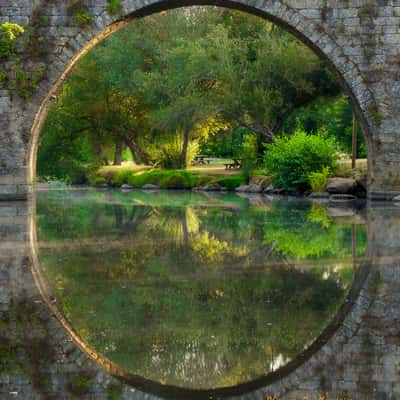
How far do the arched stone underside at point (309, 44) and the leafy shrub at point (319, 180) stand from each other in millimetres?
3949

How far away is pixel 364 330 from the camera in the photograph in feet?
17.4

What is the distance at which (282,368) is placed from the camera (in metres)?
4.41

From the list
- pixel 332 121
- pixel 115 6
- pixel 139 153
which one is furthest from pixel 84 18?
pixel 332 121

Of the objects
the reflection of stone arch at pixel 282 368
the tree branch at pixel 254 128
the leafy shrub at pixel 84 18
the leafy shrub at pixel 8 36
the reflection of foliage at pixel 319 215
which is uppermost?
the leafy shrub at pixel 84 18

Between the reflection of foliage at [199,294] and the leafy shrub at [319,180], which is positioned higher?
the leafy shrub at [319,180]

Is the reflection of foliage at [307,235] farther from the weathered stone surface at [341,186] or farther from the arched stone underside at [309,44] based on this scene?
the weathered stone surface at [341,186]

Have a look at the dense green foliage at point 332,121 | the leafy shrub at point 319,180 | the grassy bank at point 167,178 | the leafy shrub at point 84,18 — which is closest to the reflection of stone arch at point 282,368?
the leafy shrub at point 84,18

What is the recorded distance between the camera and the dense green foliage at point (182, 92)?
2853 cm

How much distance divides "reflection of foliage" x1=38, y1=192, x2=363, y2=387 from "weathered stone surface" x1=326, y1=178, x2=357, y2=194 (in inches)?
350

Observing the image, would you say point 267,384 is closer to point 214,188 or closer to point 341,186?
point 341,186

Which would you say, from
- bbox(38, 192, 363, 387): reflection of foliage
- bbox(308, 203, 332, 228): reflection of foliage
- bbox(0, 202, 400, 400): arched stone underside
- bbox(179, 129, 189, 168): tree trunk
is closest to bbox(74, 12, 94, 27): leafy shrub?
bbox(308, 203, 332, 228): reflection of foliage

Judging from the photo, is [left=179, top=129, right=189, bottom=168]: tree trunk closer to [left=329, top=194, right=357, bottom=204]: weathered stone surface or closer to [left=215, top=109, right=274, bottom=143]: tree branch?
[left=215, top=109, right=274, bottom=143]: tree branch

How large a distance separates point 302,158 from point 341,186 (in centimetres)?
197

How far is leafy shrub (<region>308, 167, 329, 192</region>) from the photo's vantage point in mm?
23156
